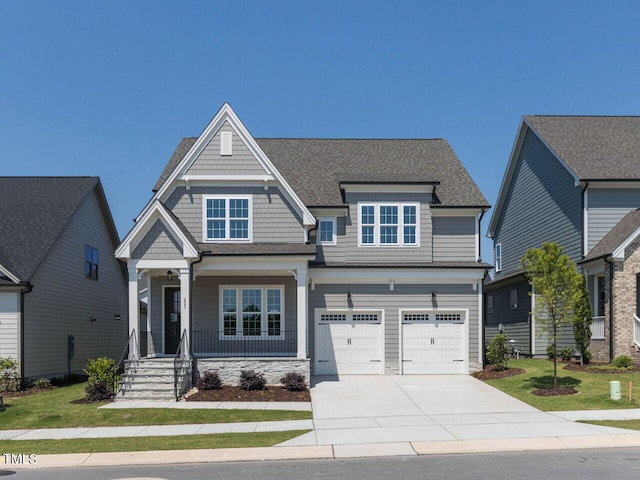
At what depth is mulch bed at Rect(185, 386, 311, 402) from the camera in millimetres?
18250

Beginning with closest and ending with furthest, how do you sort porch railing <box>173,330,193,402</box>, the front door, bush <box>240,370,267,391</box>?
porch railing <box>173,330,193,402</box>, bush <box>240,370,267,391</box>, the front door

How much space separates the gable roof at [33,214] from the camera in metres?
23.0

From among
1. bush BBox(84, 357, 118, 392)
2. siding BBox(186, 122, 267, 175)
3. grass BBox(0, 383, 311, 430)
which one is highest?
siding BBox(186, 122, 267, 175)

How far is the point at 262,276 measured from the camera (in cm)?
2291

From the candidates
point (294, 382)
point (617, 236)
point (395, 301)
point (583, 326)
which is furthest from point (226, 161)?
point (617, 236)

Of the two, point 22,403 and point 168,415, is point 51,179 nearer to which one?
point 22,403

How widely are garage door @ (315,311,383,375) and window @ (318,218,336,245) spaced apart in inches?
107

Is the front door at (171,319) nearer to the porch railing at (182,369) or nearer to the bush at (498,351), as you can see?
the porch railing at (182,369)

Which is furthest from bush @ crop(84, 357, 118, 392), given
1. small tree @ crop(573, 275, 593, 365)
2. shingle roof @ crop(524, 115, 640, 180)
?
shingle roof @ crop(524, 115, 640, 180)

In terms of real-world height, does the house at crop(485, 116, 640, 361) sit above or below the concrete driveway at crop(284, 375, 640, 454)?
above

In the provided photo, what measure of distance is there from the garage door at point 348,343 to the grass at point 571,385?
4.26m

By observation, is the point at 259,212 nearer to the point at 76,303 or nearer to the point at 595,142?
the point at 76,303

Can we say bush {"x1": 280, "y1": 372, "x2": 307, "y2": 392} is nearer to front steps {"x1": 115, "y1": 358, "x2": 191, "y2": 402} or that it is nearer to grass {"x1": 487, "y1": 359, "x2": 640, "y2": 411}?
front steps {"x1": 115, "y1": 358, "x2": 191, "y2": 402}

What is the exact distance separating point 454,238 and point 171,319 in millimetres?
10667
